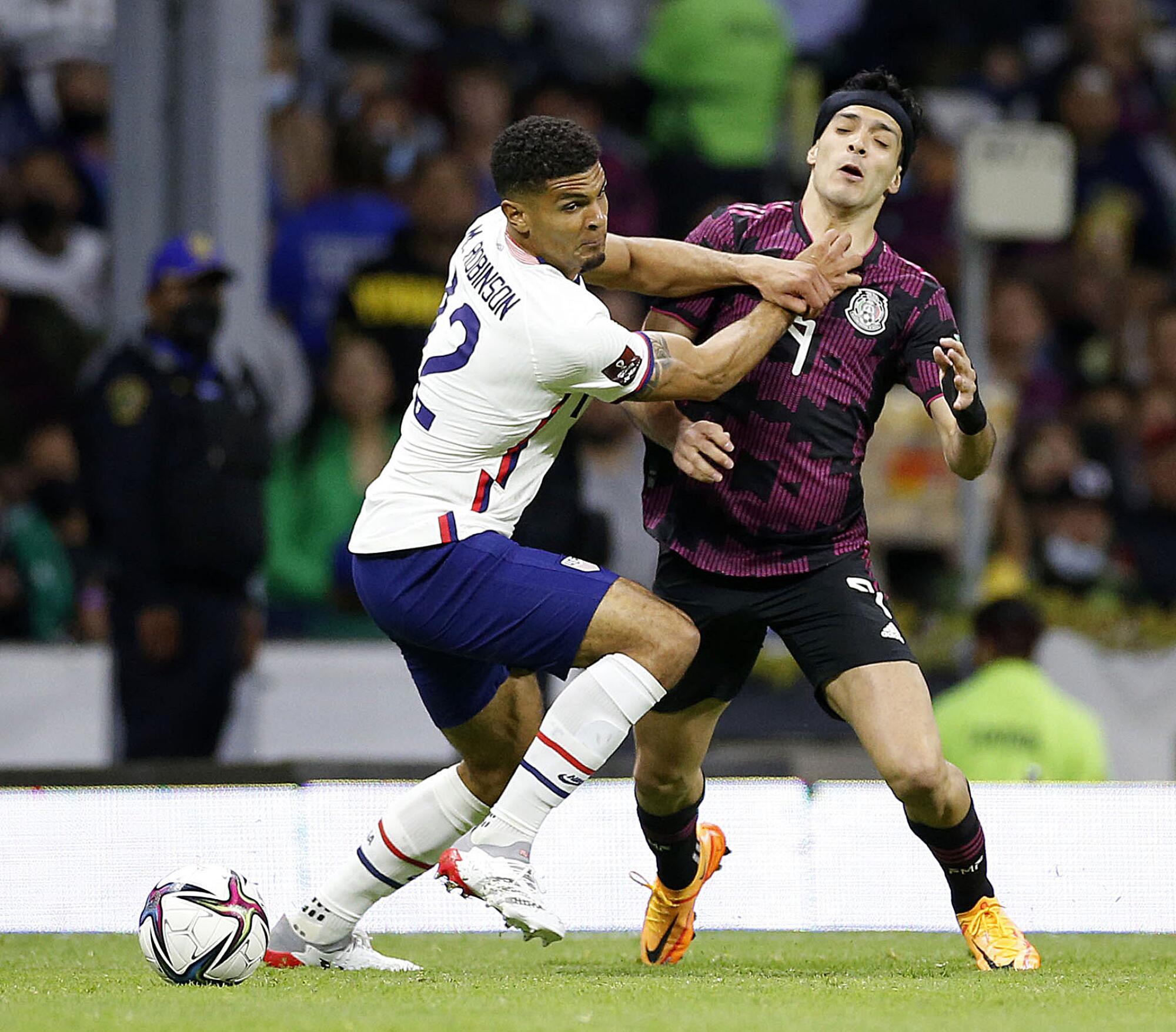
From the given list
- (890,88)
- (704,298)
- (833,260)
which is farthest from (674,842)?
(890,88)

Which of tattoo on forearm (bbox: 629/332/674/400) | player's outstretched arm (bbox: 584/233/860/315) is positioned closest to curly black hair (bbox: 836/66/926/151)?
player's outstretched arm (bbox: 584/233/860/315)

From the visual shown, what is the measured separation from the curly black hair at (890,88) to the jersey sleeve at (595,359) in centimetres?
114

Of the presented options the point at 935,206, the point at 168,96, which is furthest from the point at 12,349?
the point at 935,206

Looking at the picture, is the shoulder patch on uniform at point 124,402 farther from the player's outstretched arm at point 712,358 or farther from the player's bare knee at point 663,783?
the player's outstretched arm at point 712,358

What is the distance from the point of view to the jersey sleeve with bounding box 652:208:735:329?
19.8ft

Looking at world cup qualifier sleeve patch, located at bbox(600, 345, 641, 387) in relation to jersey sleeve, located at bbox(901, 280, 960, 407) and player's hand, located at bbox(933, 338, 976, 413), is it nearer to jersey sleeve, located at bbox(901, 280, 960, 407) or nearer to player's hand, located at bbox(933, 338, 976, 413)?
player's hand, located at bbox(933, 338, 976, 413)

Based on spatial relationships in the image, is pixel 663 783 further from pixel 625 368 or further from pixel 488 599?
pixel 625 368

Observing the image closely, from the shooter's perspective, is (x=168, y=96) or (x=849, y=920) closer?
(x=849, y=920)

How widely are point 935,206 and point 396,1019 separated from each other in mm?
8841

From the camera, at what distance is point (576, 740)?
536cm

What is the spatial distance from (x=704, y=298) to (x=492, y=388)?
2.99 feet

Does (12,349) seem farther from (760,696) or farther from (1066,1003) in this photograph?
(1066,1003)

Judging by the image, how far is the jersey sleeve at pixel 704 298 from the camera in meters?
6.02

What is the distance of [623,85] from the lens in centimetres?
1280
